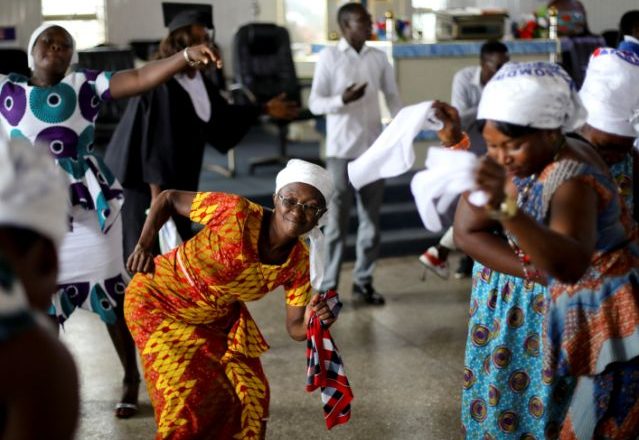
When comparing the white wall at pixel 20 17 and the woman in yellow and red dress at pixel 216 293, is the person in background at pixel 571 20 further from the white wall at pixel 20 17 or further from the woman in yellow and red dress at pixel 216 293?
the woman in yellow and red dress at pixel 216 293

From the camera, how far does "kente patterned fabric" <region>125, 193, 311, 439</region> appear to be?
330cm

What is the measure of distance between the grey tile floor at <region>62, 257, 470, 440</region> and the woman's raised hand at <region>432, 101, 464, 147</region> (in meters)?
1.77

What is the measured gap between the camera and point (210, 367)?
3381 millimetres

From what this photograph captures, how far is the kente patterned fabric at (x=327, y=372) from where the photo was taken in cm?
329

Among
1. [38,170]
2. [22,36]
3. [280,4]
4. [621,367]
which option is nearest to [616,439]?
[621,367]

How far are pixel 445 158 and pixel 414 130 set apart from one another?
0.63 metres

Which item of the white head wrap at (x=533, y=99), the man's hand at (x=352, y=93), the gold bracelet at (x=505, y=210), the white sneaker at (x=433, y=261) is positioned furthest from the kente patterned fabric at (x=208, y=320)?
the white sneaker at (x=433, y=261)

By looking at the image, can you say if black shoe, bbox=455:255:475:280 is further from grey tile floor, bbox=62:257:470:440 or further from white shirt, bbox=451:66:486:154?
white shirt, bbox=451:66:486:154

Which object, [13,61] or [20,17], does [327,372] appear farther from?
[20,17]

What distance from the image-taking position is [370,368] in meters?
5.09

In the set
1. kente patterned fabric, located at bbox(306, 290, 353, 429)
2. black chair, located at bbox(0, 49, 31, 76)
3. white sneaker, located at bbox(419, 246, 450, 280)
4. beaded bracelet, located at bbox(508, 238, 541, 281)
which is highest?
black chair, located at bbox(0, 49, 31, 76)

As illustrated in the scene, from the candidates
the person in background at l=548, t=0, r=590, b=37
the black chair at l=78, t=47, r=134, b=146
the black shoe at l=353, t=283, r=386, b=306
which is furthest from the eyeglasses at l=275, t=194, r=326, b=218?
the person in background at l=548, t=0, r=590, b=37

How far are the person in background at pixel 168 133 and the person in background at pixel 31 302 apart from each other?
3.36m

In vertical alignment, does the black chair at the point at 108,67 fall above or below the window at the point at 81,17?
below
